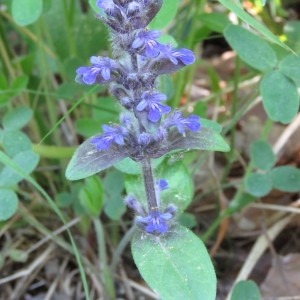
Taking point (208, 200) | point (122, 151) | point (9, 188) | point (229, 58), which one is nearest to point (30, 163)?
point (9, 188)

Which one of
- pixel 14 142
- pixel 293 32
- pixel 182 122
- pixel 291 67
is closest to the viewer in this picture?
pixel 182 122

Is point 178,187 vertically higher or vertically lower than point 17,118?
lower

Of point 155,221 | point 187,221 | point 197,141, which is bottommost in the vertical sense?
point 187,221

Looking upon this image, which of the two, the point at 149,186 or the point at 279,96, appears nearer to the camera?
the point at 149,186

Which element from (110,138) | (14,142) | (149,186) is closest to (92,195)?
(14,142)

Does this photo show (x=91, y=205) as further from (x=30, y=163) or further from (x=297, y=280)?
(x=297, y=280)

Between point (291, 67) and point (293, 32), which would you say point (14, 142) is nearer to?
point (291, 67)

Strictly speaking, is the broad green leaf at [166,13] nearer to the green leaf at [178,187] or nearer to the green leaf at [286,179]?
the green leaf at [178,187]

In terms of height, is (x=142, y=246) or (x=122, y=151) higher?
(x=122, y=151)

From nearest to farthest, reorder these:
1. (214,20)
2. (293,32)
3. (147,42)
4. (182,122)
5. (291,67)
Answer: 1. (147,42)
2. (182,122)
3. (291,67)
4. (214,20)
5. (293,32)
